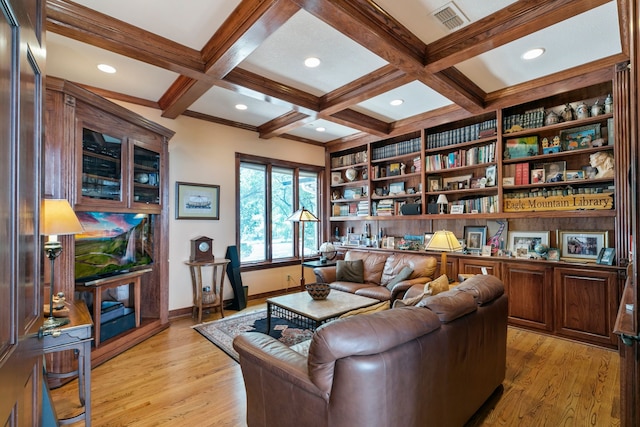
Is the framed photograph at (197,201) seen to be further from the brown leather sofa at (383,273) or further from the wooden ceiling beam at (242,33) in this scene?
the brown leather sofa at (383,273)

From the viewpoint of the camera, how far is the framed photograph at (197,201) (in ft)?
13.9

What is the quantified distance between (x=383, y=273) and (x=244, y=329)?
2.01 meters

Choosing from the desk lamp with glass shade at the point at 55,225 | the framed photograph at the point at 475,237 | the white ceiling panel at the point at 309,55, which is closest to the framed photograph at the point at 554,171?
the framed photograph at the point at 475,237

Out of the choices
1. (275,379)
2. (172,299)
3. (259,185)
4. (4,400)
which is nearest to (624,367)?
(275,379)

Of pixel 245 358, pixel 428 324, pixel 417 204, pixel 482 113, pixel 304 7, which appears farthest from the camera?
pixel 417 204

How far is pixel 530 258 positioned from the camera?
3.58 m

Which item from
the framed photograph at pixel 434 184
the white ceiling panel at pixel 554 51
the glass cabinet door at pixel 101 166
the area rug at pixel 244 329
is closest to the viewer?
the white ceiling panel at pixel 554 51

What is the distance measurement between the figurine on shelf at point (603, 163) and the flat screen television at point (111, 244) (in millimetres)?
5024

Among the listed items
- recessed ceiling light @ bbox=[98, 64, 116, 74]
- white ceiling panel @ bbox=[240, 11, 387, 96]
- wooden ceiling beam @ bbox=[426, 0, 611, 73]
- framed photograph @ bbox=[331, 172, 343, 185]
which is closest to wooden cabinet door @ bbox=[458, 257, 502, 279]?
wooden ceiling beam @ bbox=[426, 0, 611, 73]

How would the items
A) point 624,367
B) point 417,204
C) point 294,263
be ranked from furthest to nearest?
point 294,263, point 417,204, point 624,367

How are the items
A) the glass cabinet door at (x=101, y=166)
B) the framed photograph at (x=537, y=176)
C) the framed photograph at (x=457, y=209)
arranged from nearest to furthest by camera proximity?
1. the glass cabinet door at (x=101, y=166)
2. the framed photograph at (x=537, y=176)
3. the framed photograph at (x=457, y=209)

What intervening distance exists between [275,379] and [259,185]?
4.04m

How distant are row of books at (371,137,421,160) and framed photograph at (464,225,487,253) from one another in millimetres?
1445

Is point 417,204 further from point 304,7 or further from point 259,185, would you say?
point 304,7
